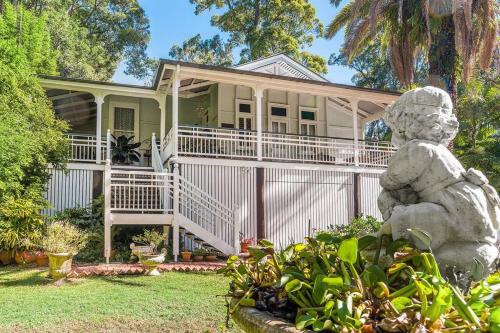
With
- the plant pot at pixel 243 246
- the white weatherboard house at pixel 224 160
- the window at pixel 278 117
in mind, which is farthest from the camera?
the window at pixel 278 117

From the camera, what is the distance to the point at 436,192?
237 cm

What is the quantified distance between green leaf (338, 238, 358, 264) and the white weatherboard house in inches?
367

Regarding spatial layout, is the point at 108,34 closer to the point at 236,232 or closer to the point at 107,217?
the point at 107,217

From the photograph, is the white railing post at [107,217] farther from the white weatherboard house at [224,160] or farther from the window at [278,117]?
the window at [278,117]

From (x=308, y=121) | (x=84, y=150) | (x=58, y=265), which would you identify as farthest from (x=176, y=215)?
A: (x=308, y=121)

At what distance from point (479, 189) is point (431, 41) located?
38.5 feet

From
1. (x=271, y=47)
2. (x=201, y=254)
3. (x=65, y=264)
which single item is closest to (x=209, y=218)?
(x=201, y=254)

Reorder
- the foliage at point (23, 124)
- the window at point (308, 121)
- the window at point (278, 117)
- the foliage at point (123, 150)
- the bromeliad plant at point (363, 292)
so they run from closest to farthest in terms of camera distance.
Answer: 1. the bromeliad plant at point (363, 292)
2. the foliage at point (23, 124)
3. the foliage at point (123, 150)
4. the window at point (278, 117)
5. the window at point (308, 121)

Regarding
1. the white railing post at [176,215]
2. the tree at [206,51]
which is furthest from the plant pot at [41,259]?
the tree at [206,51]

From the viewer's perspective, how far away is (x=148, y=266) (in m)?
8.95

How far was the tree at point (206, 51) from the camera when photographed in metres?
31.0

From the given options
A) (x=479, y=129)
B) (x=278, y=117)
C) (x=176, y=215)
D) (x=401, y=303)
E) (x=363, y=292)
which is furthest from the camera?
(x=278, y=117)

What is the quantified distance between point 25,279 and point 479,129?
16.0m

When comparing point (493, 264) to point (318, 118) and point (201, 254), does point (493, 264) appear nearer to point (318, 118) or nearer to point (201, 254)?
point (201, 254)
